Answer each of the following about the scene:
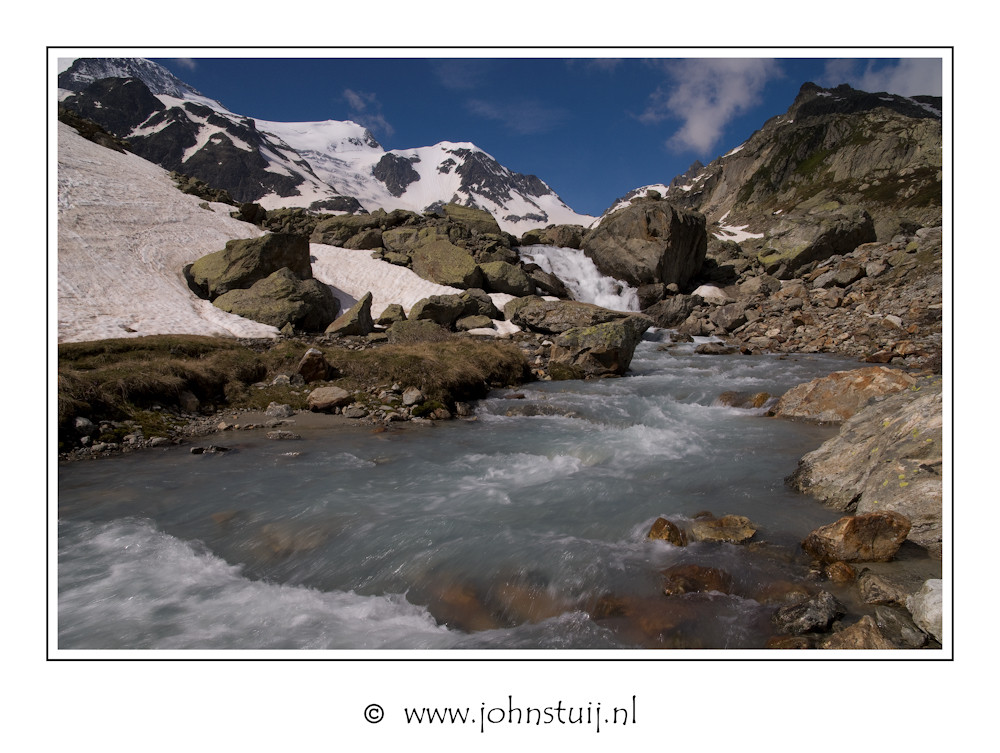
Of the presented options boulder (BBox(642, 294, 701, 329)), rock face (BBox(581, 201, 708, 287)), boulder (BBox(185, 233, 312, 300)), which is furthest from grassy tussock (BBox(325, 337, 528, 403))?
rock face (BBox(581, 201, 708, 287))

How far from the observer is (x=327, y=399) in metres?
13.3

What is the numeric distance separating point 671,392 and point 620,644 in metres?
14.2

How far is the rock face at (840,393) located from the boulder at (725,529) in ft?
24.3

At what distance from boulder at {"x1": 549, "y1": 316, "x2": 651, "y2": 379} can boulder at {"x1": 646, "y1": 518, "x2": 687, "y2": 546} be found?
542 inches

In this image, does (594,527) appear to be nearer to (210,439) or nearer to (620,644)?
(620,644)

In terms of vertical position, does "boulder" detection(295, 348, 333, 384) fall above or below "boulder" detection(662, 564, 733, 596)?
above

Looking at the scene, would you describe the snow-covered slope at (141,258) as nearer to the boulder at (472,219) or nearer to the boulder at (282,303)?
the boulder at (282,303)

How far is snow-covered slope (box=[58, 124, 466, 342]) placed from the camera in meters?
23.1

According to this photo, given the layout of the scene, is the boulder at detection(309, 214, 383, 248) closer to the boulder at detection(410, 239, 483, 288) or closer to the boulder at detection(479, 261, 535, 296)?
the boulder at detection(410, 239, 483, 288)

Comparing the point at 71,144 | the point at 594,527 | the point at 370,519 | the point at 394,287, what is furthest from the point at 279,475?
the point at 71,144

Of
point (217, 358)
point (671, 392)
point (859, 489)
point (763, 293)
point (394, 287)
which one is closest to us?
point (859, 489)

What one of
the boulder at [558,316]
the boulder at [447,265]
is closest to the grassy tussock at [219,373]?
the boulder at [558,316]

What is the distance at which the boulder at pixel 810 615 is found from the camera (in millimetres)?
4316
